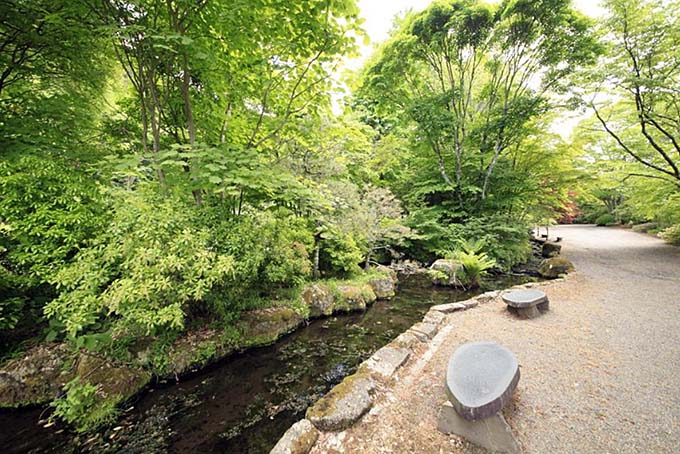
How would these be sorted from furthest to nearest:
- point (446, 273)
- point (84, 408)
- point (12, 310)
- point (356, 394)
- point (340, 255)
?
point (446, 273) < point (340, 255) < point (12, 310) < point (84, 408) < point (356, 394)

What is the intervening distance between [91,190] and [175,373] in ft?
8.63

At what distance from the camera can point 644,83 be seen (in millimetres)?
6820

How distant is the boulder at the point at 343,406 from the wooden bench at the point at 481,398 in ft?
2.09

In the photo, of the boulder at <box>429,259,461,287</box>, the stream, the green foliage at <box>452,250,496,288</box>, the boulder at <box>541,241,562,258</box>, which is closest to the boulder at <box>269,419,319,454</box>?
the stream

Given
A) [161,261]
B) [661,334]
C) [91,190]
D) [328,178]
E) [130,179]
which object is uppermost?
[130,179]

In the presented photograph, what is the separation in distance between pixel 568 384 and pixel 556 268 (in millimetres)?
6673

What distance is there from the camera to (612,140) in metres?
9.39

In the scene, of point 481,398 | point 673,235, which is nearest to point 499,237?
point 673,235

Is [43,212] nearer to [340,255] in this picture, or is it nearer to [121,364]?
[121,364]

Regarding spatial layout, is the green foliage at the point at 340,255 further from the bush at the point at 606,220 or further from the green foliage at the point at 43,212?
the bush at the point at 606,220

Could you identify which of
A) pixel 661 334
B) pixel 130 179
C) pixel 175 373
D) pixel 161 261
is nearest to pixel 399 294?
pixel 661 334

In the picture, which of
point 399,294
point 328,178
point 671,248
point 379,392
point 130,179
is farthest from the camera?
point 671,248

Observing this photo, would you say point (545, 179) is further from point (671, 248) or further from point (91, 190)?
point (91, 190)

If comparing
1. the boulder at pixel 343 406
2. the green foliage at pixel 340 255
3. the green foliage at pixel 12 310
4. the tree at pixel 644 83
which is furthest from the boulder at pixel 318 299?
the tree at pixel 644 83
